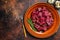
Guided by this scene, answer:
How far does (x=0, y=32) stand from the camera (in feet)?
7.06

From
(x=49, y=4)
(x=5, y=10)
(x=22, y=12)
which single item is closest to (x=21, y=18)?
(x=22, y=12)

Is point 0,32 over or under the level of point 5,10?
under

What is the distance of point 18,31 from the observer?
215cm

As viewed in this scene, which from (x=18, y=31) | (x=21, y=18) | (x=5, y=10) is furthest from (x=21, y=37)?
(x=5, y=10)

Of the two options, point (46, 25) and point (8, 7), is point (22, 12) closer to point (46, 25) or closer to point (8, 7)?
point (8, 7)

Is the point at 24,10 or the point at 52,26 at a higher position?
the point at 24,10

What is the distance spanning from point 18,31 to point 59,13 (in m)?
0.50

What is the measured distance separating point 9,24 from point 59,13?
57cm

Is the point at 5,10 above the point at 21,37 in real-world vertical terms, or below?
above

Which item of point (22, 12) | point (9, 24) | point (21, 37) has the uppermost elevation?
point (22, 12)

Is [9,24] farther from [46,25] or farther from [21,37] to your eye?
[46,25]

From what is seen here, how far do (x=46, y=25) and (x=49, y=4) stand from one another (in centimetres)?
23

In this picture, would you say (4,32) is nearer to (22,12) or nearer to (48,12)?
(22,12)

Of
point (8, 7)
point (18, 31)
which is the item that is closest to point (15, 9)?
point (8, 7)
